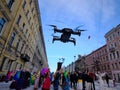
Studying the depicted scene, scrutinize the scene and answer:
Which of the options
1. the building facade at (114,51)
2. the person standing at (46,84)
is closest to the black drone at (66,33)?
the person standing at (46,84)

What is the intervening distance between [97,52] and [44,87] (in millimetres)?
49134

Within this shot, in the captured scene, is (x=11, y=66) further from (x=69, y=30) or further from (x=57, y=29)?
(x=69, y=30)

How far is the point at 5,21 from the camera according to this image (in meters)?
13.7

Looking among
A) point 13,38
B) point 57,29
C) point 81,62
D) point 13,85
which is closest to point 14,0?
point 13,38

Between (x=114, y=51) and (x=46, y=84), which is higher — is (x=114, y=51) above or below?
above

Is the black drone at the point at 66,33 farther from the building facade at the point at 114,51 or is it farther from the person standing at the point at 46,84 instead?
the building facade at the point at 114,51

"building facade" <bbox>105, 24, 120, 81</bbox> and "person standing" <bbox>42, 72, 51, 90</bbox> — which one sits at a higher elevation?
"building facade" <bbox>105, 24, 120, 81</bbox>

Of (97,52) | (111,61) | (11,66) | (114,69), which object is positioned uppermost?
(97,52)

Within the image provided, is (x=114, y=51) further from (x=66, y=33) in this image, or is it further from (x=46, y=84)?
(x=46, y=84)

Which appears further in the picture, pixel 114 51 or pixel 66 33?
pixel 114 51

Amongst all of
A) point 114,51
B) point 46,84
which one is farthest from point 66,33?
point 114,51

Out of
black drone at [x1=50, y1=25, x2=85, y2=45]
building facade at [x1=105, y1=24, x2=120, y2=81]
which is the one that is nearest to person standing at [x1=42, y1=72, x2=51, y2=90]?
black drone at [x1=50, y1=25, x2=85, y2=45]

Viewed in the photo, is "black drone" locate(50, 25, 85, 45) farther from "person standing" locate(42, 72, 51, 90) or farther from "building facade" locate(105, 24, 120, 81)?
"building facade" locate(105, 24, 120, 81)

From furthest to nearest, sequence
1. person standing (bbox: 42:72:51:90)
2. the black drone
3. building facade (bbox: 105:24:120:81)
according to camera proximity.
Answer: building facade (bbox: 105:24:120:81) < the black drone < person standing (bbox: 42:72:51:90)
